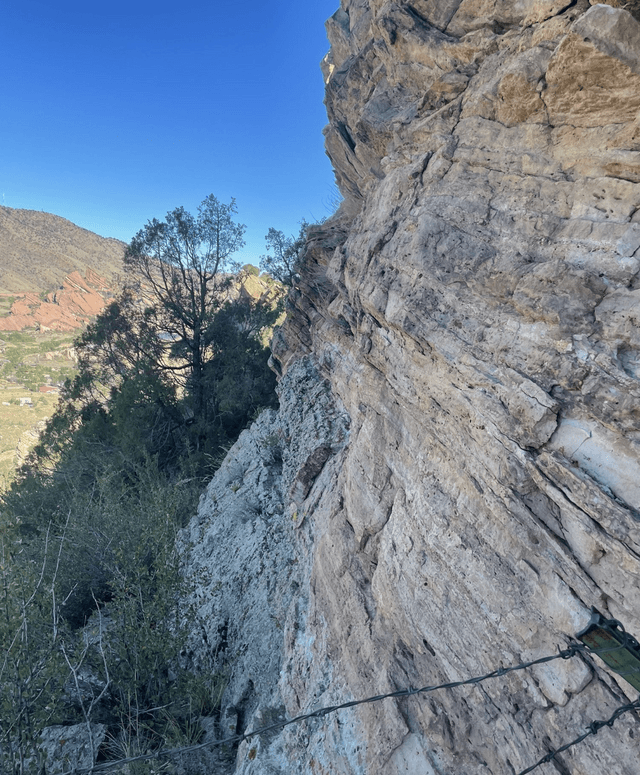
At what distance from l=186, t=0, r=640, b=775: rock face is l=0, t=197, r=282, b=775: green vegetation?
4.22 ft

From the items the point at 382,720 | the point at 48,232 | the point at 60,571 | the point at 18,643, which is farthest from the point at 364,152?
the point at 48,232

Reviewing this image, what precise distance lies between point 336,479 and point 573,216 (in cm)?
412

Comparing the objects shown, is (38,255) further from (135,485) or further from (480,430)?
(480,430)

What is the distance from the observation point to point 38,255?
2156 inches

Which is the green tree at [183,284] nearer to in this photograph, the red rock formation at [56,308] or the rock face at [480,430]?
the rock face at [480,430]

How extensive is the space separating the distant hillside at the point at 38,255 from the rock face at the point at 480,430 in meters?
55.7

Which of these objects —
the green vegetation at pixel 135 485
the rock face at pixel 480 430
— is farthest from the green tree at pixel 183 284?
the rock face at pixel 480 430

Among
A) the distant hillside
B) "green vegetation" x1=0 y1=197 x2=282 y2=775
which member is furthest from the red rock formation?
"green vegetation" x1=0 y1=197 x2=282 y2=775

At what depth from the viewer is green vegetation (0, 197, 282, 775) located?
4672mm

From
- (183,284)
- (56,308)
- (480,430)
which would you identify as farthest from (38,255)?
(480,430)

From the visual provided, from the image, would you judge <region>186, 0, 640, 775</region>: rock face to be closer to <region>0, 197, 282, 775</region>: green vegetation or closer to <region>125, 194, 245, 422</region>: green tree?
<region>0, 197, 282, 775</region>: green vegetation

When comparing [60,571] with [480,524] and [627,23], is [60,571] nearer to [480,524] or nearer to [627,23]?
[480,524]

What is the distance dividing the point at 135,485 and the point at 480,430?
33.9 feet

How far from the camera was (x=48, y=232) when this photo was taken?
5559 centimetres
